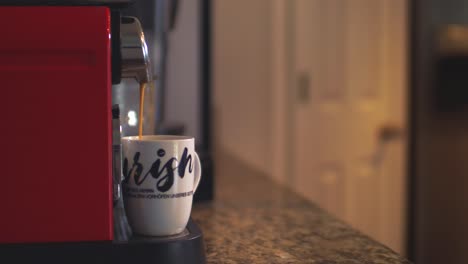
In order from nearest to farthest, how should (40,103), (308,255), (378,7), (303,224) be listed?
(40,103) < (308,255) < (303,224) < (378,7)

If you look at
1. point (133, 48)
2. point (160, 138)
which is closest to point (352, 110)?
point (160, 138)

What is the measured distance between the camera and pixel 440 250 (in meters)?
2.88

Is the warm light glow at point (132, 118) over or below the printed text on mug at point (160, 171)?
over

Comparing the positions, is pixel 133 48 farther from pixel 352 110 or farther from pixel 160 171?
pixel 352 110

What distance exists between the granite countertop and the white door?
1.46m

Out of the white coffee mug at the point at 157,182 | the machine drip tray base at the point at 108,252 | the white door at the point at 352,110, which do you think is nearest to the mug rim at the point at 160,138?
the white coffee mug at the point at 157,182

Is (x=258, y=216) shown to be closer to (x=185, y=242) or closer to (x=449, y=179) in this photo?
(x=185, y=242)

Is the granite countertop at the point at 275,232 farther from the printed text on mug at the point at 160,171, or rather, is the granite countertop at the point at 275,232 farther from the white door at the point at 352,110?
the white door at the point at 352,110

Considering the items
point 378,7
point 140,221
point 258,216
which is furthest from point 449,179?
point 140,221

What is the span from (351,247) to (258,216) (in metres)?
0.27

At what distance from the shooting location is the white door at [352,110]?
283cm

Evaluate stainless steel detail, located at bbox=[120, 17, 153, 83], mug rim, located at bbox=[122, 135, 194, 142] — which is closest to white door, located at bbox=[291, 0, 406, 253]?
mug rim, located at bbox=[122, 135, 194, 142]

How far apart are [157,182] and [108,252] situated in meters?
0.10

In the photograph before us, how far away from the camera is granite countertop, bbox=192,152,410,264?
825mm
